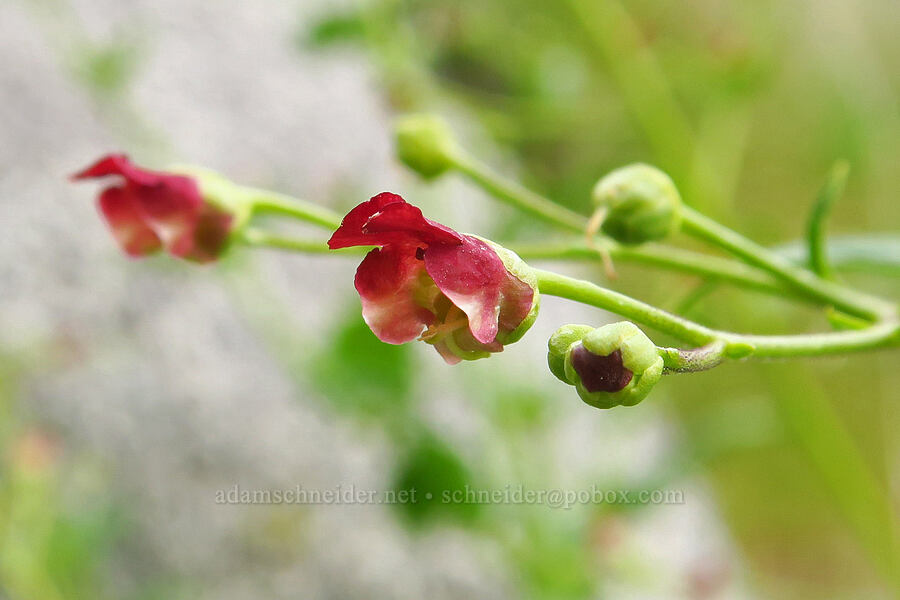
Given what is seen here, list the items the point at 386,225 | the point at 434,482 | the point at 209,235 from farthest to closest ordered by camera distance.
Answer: the point at 434,482 < the point at 209,235 < the point at 386,225

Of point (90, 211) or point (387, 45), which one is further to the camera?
point (90, 211)

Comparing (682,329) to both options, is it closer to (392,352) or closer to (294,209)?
(294,209)

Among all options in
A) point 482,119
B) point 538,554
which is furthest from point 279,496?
point 482,119

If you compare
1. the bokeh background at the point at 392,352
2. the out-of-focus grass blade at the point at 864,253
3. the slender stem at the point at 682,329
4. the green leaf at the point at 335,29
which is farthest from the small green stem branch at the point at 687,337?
the green leaf at the point at 335,29

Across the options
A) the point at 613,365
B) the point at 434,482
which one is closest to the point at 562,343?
the point at 613,365

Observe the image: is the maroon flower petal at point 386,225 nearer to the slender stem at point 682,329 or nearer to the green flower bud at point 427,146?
the slender stem at point 682,329

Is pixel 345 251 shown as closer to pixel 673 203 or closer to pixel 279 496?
pixel 673 203

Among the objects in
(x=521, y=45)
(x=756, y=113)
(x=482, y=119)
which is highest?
(x=756, y=113)
